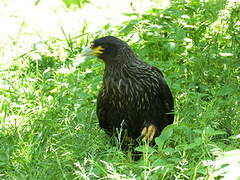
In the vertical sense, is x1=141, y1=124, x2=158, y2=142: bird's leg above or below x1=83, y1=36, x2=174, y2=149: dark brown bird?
below

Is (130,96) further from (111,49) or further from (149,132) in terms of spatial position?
(111,49)

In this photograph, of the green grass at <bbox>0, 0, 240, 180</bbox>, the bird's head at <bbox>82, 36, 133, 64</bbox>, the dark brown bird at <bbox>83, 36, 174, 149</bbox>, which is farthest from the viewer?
the bird's head at <bbox>82, 36, 133, 64</bbox>

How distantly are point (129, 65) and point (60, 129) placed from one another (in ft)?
2.80

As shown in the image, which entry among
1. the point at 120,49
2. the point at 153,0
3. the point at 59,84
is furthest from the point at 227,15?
the point at 153,0

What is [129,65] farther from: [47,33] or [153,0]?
[153,0]

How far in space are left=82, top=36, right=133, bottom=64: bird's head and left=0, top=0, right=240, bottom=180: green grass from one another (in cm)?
66

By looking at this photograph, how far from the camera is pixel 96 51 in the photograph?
15.6 feet

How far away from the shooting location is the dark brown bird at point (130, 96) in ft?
15.0

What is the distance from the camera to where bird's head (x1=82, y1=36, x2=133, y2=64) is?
468 centimetres

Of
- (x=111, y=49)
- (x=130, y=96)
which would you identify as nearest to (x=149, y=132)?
(x=130, y=96)

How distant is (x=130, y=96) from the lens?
14.9 feet

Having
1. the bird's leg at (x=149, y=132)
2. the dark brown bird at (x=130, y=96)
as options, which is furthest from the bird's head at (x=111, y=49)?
the bird's leg at (x=149, y=132)

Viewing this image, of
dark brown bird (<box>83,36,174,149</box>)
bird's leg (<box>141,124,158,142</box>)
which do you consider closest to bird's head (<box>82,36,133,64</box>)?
dark brown bird (<box>83,36,174,149</box>)

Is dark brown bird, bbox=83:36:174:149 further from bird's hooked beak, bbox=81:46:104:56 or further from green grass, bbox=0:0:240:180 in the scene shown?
green grass, bbox=0:0:240:180
